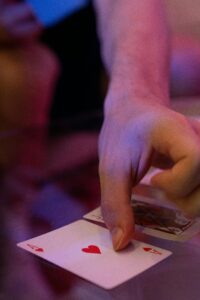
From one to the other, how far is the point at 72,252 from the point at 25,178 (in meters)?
0.41

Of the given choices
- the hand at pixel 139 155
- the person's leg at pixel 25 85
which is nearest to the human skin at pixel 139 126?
the hand at pixel 139 155

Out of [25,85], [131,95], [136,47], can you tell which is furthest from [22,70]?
[131,95]

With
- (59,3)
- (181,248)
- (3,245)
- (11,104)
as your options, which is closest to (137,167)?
(181,248)

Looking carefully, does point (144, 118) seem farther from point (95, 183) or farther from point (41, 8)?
point (41, 8)

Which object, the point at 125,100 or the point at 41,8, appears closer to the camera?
the point at 125,100

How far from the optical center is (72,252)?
0.71 m

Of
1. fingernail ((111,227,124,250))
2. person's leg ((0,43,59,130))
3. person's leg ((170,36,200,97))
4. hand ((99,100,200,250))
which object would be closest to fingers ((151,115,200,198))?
hand ((99,100,200,250))

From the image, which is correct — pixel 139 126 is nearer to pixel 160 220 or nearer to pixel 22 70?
pixel 160 220

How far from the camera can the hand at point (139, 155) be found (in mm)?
605

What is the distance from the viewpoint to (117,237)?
2.27ft

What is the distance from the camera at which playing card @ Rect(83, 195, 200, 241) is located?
0.77 meters

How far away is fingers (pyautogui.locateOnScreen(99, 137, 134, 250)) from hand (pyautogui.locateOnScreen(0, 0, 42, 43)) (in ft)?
4.40

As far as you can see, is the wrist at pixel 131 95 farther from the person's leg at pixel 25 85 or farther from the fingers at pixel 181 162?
the person's leg at pixel 25 85

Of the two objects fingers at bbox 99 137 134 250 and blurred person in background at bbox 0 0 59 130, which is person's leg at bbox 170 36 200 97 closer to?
blurred person in background at bbox 0 0 59 130
